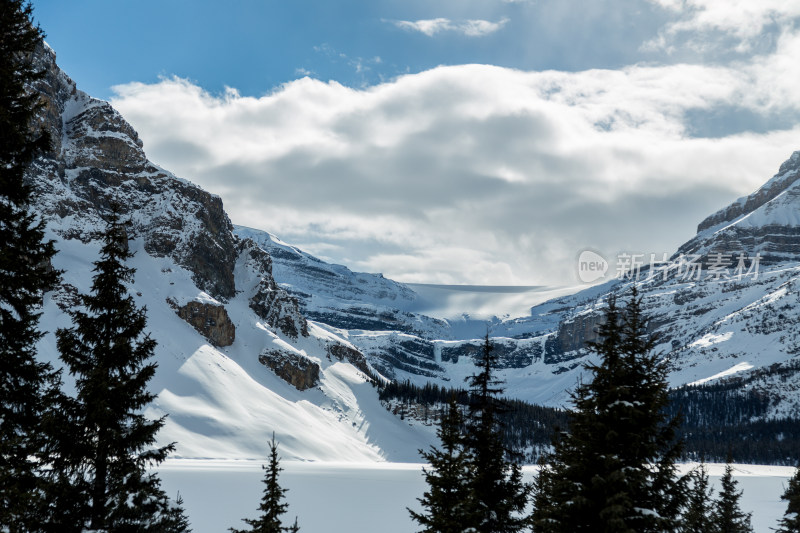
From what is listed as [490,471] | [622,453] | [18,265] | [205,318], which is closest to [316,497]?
[490,471]

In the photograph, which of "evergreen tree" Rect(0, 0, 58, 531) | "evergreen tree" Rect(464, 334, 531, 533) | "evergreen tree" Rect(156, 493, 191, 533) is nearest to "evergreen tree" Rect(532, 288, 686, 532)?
"evergreen tree" Rect(464, 334, 531, 533)

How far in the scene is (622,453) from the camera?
43.6ft

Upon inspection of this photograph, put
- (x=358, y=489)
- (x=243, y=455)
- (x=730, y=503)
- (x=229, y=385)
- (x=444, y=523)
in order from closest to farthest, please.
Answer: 1. (x=444, y=523)
2. (x=730, y=503)
3. (x=358, y=489)
4. (x=243, y=455)
5. (x=229, y=385)

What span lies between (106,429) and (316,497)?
7406 cm

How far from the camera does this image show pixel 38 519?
12242 millimetres

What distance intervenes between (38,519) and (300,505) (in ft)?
214

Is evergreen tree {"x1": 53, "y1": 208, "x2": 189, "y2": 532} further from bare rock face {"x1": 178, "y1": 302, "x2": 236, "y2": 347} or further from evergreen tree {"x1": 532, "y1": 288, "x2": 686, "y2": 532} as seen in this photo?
bare rock face {"x1": 178, "y1": 302, "x2": 236, "y2": 347}

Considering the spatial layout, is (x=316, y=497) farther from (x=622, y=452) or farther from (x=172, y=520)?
(x=622, y=452)

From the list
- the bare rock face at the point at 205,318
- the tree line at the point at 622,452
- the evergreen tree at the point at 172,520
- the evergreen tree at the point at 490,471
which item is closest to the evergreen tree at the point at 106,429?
the evergreen tree at the point at 172,520

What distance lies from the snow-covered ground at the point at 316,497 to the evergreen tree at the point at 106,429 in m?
40.6

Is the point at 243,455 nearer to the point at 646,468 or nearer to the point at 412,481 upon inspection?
the point at 412,481

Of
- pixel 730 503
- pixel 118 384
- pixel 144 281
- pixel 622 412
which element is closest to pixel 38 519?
pixel 118 384

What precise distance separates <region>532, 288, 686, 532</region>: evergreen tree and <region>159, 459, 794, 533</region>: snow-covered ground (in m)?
43.5

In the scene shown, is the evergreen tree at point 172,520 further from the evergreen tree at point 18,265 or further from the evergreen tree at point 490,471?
the evergreen tree at point 490,471
